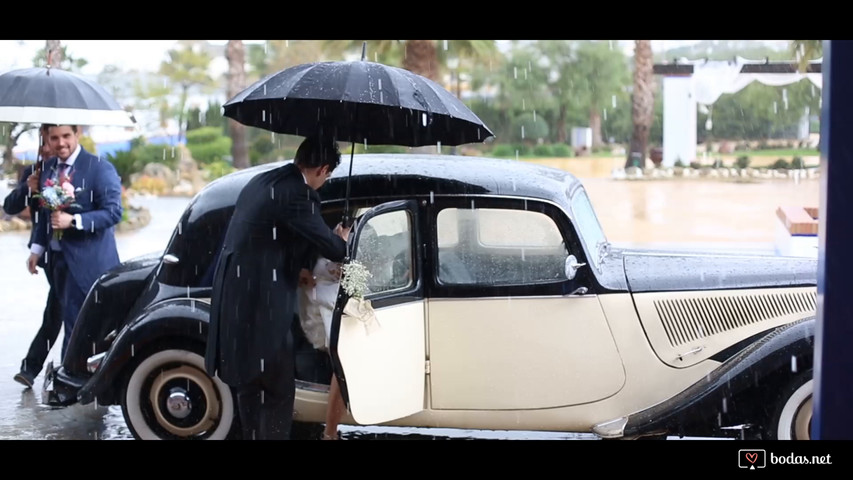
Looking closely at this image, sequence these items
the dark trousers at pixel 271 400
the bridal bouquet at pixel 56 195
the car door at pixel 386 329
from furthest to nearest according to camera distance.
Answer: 1. the bridal bouquet at pixel 56 195
2. the car door at pixel 386 329
3. the dark trousers at pixel 271 400

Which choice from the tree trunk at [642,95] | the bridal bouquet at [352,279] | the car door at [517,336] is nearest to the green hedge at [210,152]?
the tree trunk at [642,95]

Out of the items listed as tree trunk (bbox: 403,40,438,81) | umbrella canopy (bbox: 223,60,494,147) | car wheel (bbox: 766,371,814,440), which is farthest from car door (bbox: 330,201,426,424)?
tree trunk (bbox: 403,40,438,81)

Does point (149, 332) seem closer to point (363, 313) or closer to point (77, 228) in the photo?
point (77, 228)

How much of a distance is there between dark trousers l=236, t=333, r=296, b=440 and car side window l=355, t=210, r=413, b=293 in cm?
66

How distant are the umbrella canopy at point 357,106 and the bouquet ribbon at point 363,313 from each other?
32.5 inches

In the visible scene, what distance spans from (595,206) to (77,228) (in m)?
14.8

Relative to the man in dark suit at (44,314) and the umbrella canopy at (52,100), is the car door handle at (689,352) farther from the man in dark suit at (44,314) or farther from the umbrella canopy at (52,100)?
the man in dark suit at (44,314)

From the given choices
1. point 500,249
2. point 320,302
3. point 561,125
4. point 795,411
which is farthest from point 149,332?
point 561,125

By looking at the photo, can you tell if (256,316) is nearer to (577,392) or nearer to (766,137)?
(577,392)

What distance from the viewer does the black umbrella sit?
4.45 meters

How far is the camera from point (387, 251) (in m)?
4.97

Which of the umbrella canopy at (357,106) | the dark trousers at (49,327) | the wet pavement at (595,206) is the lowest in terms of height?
the wet pavement at (595,206)

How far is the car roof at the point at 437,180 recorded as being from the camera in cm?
510

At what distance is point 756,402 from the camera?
15.8 feet
